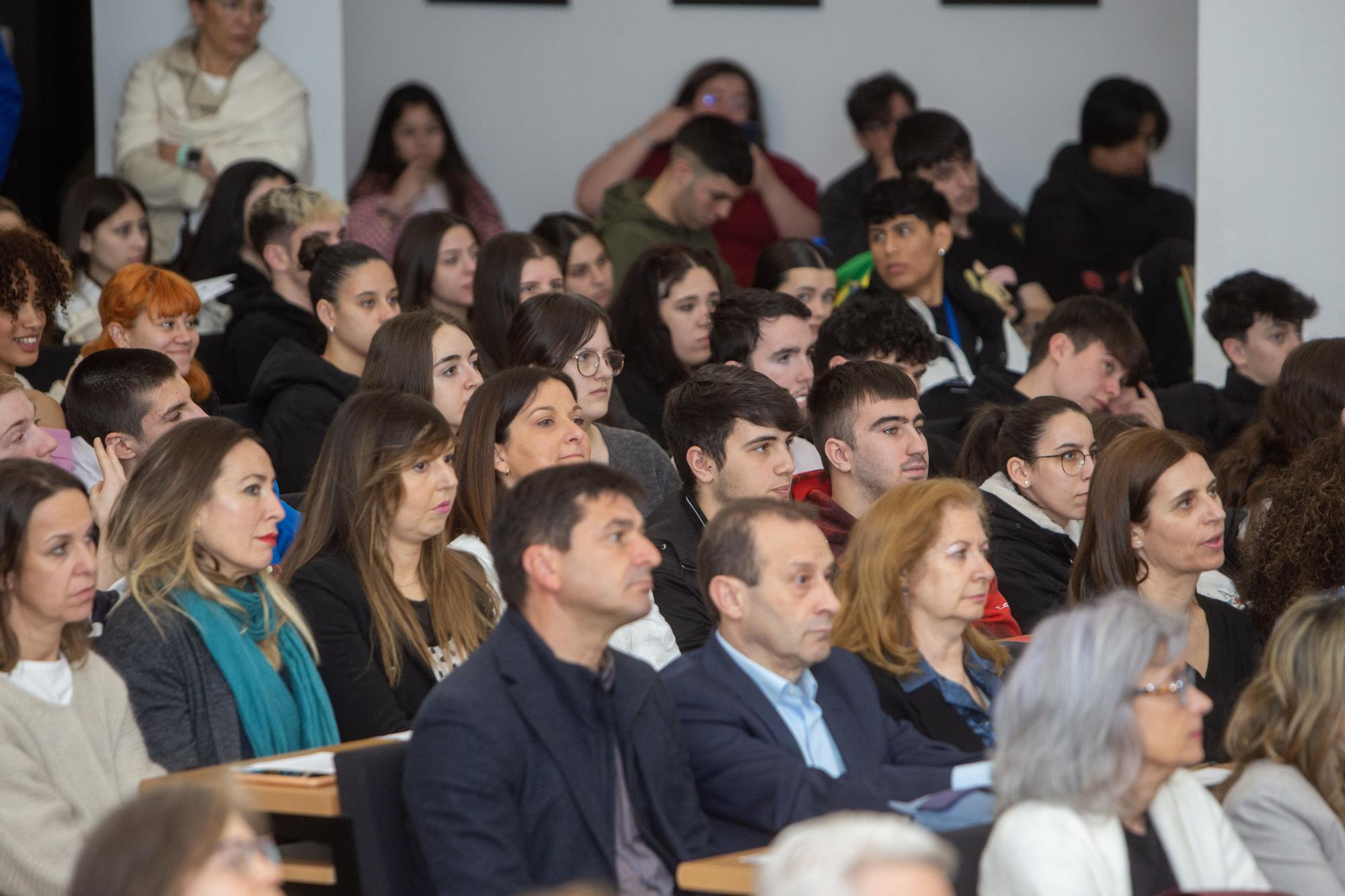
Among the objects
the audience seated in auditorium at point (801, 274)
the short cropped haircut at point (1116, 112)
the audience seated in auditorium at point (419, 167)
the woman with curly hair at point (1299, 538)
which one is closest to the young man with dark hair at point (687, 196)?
the audience seated in auditorium at point (801, 274)

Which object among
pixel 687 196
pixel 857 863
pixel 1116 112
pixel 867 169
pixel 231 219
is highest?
pixel 1116 112

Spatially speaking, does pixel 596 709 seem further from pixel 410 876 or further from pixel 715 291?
pixel 715 291

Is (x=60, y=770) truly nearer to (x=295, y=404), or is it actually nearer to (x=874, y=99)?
(x=295, y=404)

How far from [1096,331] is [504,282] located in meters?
1.90

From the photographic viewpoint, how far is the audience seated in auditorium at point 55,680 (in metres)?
2.75

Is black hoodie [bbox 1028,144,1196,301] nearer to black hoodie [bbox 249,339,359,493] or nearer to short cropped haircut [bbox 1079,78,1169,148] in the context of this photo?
short cropped haircut [bbox 1079,78,1169,148]

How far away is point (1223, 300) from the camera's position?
581 centimetres

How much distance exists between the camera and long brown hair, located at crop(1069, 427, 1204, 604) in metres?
3.92

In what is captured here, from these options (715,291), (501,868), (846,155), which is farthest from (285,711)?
(846,155)

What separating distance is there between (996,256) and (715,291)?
181 cm

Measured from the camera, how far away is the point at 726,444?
4172 mm

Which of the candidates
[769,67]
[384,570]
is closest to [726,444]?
[384,570]

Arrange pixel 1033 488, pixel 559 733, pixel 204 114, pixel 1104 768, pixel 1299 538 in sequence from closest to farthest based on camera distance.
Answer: pixel 1104 768
pixel 559 733
pixel 1299 538
pixel 1033 488
pixel 204 114

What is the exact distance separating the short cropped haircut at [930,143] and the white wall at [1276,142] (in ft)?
4.07
